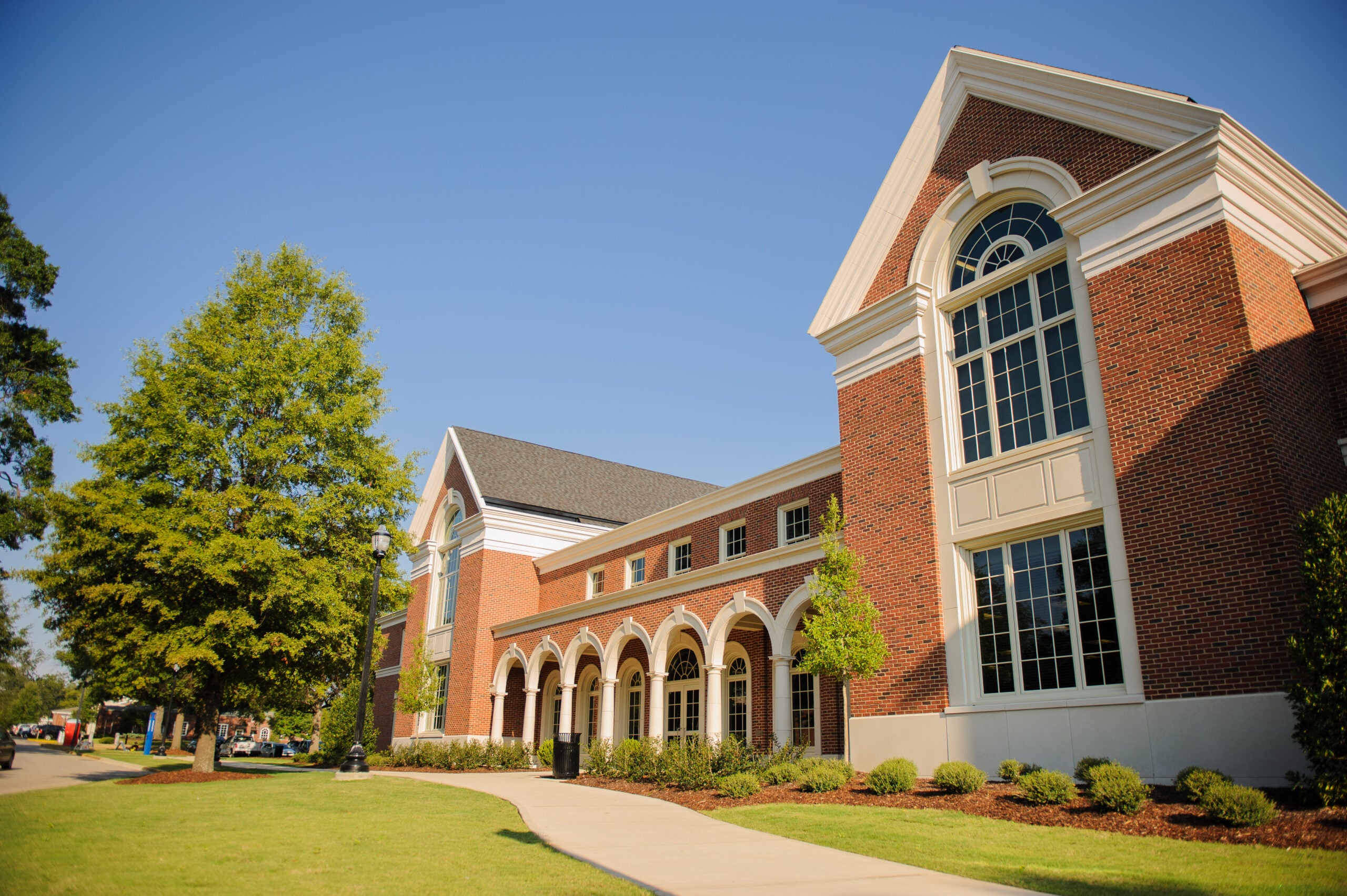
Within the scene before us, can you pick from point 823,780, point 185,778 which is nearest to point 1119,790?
point 823,780

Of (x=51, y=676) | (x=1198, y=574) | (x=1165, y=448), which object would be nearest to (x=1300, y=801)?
(x=1198, y=574)

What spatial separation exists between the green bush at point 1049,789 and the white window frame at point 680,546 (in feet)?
45.5

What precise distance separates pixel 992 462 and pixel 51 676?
18669cm

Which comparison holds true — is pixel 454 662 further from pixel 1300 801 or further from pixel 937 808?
pixel 1300 801

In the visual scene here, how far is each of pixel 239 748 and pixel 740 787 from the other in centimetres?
4874

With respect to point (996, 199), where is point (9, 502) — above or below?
below

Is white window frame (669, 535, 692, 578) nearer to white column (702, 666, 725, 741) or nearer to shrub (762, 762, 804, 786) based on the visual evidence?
white column (702, 666, 725, 741)

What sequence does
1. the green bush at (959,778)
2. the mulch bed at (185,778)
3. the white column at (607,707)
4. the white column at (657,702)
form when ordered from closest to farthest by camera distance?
the green bush at (959,778) → the mulch bed at (185,778) → the white column at (657,702) → the white column at (607,707)

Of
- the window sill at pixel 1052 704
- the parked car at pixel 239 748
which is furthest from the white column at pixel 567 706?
the parked car at pixel 239 748

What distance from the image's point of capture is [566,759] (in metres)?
19.4

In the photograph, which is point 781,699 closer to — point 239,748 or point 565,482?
point 565,482

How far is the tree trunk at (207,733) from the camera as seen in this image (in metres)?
20.8

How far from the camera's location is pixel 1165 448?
37.2ft

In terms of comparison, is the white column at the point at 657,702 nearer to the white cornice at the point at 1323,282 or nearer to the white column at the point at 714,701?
the white column at the point at 714,701
